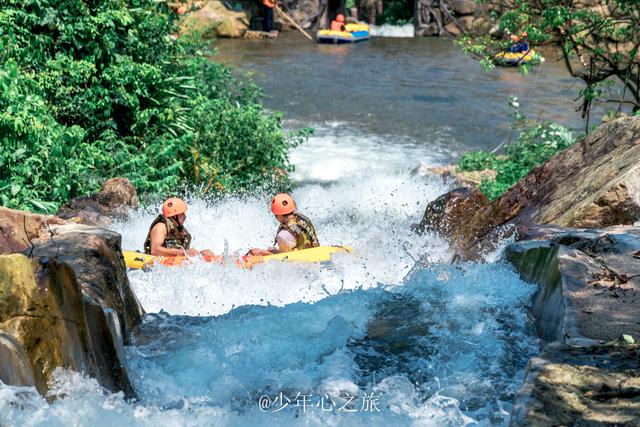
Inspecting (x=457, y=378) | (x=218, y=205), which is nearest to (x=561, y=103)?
(x=218, y=205)

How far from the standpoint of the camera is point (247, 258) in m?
8.58

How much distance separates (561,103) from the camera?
854 inches

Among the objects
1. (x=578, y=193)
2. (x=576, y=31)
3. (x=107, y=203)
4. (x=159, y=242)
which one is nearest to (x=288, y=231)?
(x=159, y=242)

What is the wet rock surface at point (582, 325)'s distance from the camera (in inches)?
154

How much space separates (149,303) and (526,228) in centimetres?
333

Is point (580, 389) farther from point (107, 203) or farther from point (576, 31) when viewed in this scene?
point (576, 31)

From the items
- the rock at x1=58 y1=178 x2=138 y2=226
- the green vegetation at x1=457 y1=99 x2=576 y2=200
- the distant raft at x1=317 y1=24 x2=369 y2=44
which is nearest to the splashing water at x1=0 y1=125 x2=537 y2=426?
the rock at x1=58 y1=178 x2=138 y2=226

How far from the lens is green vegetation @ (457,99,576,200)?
42.3 ft

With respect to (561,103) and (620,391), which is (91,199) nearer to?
(620,391)

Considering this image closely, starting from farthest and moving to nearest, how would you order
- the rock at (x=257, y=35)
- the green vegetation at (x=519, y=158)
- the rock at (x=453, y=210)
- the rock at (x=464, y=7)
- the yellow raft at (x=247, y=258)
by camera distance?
the rock at (x=464, y=7) < the rock at (x=257, y=35) < the green vegetation at (x=519, y=158) < the rock at (x=453, y=210) < the yellow raft at (x=247, y=258)

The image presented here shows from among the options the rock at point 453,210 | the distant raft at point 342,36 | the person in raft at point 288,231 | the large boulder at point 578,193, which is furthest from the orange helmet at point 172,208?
the distant raft at point 342,36

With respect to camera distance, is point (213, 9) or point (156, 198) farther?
point (213, 9)

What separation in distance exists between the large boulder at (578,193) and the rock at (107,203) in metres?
3.85

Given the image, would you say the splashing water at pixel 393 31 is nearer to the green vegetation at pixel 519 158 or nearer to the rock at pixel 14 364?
the green vegetation at pixel 519 158
